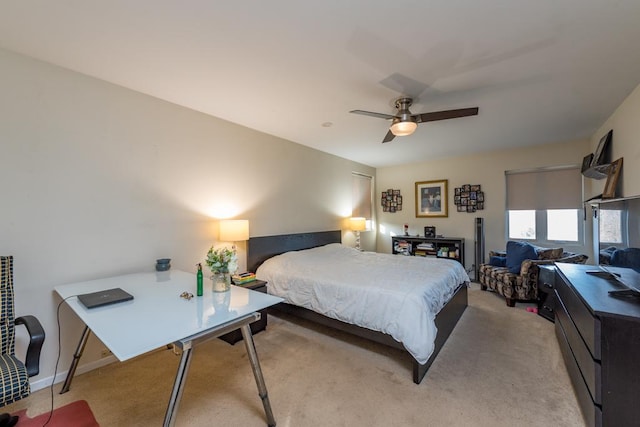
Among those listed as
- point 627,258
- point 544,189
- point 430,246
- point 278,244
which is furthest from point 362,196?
point 627,258

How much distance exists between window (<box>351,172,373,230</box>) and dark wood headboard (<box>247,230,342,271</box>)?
1.22 metres

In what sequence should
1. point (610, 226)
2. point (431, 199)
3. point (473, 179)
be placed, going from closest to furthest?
point (610, 226) < point (473, 179) < point (431, 199)

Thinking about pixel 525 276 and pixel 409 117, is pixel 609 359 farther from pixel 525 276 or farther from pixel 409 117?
pixel 525 276

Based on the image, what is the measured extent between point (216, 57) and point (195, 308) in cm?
181

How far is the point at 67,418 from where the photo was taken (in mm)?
1681

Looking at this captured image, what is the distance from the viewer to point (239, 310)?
1.52 m

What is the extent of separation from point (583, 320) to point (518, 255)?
8.41ft

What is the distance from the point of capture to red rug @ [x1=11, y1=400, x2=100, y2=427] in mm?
1614

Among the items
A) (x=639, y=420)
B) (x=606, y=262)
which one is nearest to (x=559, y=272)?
(x=606, y=262)

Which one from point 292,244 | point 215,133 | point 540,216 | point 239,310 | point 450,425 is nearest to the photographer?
point 239,310

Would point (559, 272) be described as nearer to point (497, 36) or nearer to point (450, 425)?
A: point (450, 425)

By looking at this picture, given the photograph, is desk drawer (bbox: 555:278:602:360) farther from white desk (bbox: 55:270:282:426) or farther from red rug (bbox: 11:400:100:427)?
red rug (bbox: 11:400:100:427)

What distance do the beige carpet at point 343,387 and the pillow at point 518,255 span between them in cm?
132

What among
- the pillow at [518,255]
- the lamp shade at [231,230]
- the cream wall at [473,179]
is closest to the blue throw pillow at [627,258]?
the pillow at [518,255]
